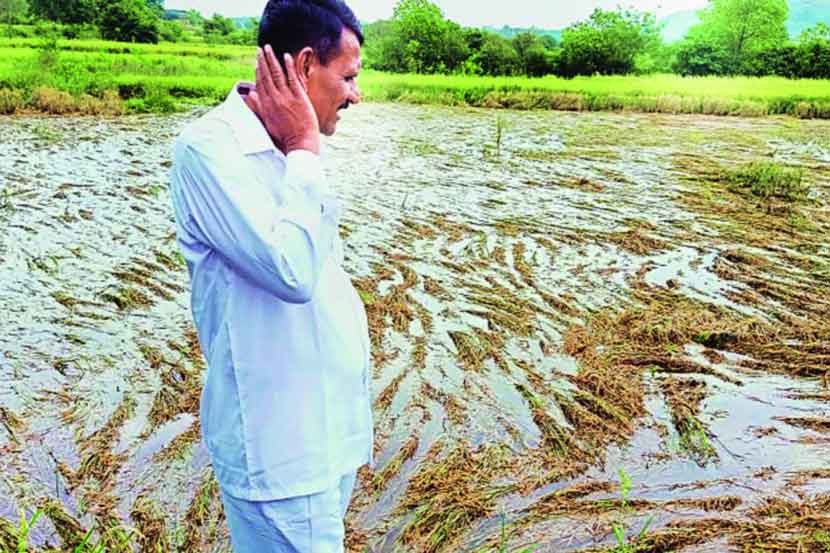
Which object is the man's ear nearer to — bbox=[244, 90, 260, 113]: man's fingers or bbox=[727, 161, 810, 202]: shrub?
bbox=[244, 90, 260, 113]: man's fingers

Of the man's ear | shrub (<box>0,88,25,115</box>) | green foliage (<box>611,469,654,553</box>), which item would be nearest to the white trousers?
the man's ear

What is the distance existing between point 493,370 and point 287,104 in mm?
3325

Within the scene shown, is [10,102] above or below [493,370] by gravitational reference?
above

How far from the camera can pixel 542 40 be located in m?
35.3

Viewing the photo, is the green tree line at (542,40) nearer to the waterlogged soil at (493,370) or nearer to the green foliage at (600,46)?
the green foliage at (600,46)

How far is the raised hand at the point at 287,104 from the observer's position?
3.92ft

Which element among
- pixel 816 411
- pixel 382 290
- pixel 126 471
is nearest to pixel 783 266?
pixel 816 411

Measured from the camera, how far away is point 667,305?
17.7 ft

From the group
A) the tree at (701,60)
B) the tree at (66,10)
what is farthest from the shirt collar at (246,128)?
the tree at (66,10)

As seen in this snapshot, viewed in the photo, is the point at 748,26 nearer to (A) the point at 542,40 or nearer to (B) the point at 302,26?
(A) the point at 542,40

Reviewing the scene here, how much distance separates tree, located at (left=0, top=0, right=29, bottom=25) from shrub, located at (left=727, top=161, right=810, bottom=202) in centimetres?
4102

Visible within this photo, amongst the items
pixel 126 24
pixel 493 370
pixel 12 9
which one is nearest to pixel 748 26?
pixel 126 24

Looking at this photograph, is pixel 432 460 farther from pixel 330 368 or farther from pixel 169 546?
pixel 330 368

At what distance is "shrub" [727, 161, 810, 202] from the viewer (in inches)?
364
